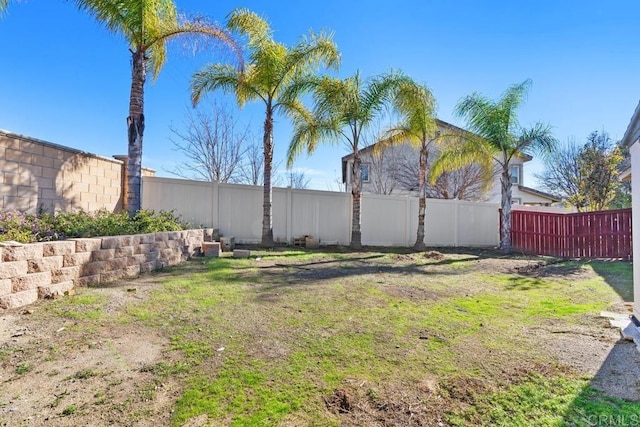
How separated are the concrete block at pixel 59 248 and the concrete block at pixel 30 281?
0.81ft

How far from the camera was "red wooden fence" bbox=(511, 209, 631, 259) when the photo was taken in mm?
9773

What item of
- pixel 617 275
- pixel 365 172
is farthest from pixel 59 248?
pixel 365 172

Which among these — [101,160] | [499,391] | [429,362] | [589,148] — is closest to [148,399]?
[429,362]

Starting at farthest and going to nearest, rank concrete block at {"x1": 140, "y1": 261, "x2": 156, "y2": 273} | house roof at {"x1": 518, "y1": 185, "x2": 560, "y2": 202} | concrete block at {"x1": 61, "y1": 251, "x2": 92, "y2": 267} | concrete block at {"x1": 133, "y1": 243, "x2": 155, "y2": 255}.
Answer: house roof at {"x1": 518, "y1": 185, "x2": 560, "y2": 202}
concrete block at {"x1": 140, "y1": 261, "x2": 156, "y2": 273}
concrete block at {"x1": 133, "y1": 243, "x2": 155, "y2": 255}
concrete block at {"x1": 61, "y1": 251, "x2": 92, "y2": 267}

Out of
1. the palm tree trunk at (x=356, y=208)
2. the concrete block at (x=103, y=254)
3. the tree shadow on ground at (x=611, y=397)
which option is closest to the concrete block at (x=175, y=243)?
the concrete block at (x=103, y=254)

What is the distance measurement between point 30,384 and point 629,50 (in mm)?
12050

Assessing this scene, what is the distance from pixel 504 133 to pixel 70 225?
1164 cm

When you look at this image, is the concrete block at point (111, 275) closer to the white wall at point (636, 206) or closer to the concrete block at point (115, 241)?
the concrete block at point (115, 241)

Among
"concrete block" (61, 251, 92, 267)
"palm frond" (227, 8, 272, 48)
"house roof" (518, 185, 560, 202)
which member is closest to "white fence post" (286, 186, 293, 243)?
"palm frond" (227, 8, 272, 48)

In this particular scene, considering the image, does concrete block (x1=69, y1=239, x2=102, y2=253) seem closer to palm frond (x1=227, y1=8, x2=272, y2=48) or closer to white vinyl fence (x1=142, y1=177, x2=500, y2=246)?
white vinyl fence (x1=142, y1=177, x2=500, y2=246)

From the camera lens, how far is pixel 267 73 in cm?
891

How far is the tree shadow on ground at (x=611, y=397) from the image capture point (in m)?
2.01

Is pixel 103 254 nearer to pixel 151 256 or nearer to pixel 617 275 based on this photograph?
pixel 151 256

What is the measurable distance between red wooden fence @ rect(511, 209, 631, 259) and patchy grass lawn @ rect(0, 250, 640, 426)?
242 inches
